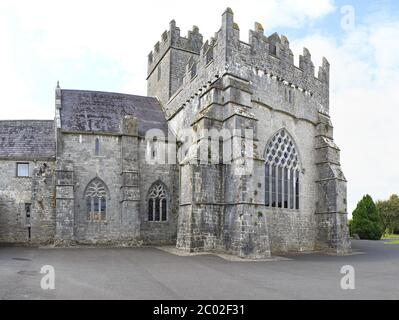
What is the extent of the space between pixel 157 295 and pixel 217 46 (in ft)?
49.0

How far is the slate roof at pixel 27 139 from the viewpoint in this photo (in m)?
23.7

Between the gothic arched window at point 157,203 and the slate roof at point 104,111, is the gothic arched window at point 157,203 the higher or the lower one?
the lower one

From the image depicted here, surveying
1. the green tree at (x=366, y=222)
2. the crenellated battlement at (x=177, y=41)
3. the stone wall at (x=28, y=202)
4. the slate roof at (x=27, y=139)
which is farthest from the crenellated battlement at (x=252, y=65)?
the green tree at (x=366, y=222)

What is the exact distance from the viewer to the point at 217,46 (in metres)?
20.0

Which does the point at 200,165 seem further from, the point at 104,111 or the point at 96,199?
the point at 104,111

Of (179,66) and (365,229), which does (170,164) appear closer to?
(179,66)

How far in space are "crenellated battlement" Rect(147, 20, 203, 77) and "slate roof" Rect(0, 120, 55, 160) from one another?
11.3 metres

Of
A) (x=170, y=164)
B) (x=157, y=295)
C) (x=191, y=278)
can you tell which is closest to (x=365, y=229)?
(x=170, y=164)

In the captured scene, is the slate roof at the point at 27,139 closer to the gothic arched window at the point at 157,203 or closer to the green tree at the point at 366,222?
the gothic arched window at the point at 157,203

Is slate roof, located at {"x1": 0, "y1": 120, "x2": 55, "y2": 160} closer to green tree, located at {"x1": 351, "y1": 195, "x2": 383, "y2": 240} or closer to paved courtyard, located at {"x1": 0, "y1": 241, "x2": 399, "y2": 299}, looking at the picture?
paved courtyard, located at {"x1": 0, "y1": 241, "x2": 399, "y2": 299}

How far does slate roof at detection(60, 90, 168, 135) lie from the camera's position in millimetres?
23938

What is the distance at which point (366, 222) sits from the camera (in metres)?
38.0

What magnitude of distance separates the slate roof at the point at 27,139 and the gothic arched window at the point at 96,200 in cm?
349
